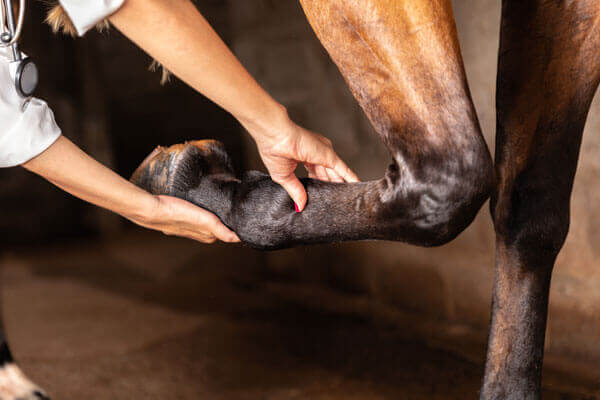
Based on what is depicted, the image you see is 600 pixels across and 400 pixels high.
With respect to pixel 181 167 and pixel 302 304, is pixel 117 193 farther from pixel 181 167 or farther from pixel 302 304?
pixel 302 304

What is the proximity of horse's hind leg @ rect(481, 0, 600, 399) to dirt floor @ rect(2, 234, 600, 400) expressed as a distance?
348 mm

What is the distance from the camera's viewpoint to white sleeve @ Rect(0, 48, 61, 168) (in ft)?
2.88

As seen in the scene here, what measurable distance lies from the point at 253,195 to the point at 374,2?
34 centimetres

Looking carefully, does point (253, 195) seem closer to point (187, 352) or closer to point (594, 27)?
point (594, 27)

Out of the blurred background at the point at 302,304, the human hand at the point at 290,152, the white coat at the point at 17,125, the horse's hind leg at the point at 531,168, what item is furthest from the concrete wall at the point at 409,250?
the white coat at the point at 17,125

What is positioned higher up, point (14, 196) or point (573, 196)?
point (573, 196)

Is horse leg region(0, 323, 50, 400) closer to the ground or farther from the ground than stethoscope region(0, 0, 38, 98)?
closer to the ground

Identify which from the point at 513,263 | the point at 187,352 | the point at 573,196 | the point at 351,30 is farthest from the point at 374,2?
the point at 187,352

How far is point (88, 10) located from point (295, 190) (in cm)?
35

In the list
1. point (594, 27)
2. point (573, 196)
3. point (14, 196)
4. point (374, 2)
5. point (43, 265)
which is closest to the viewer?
point (374, 2)

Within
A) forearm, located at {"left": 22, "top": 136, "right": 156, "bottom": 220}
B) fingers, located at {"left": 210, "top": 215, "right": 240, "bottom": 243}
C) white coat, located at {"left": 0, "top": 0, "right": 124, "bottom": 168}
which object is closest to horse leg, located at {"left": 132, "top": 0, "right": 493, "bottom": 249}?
fingers, located at {"left": 210, "top": 215, "right": 240, "bottom": 243}

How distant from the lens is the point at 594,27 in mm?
872

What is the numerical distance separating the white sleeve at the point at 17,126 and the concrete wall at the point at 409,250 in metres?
1.01

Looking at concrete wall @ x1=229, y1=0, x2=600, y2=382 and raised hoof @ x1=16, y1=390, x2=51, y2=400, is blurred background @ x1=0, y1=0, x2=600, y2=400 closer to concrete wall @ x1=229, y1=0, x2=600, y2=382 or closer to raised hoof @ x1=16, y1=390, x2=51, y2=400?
concrete wall @ x1=229, y1=0, x2=600, y2=382
